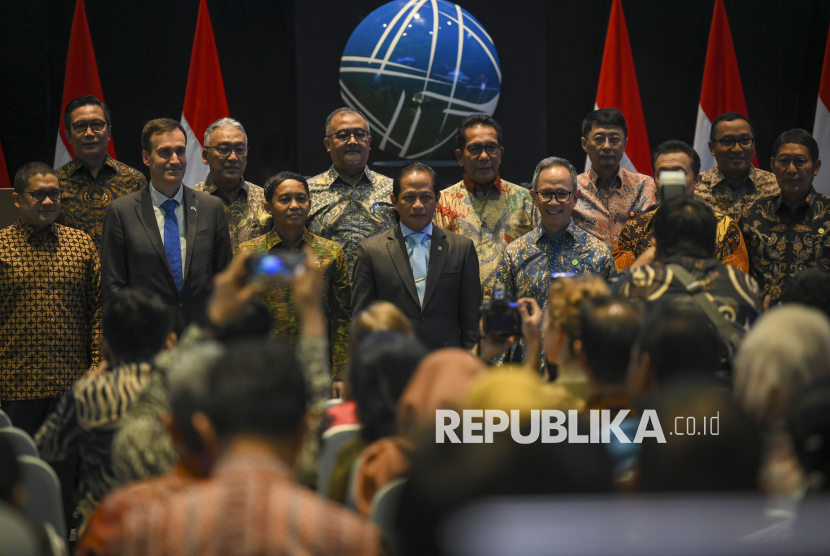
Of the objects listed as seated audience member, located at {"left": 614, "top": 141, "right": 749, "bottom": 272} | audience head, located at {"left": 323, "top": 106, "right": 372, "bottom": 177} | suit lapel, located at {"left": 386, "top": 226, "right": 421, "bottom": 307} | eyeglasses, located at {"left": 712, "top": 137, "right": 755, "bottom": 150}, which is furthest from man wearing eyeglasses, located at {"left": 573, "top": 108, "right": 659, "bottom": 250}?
audience head, located at {"left": 323, "top": 106, "right": 372, "bottom": 177}

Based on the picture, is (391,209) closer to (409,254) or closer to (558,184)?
(409,254)

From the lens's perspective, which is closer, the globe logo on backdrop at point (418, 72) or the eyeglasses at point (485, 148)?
the eyeglasses at point (485, 148)

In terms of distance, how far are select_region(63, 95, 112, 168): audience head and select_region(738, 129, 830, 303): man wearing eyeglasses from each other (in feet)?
10.2

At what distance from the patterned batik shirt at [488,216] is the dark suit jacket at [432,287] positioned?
1.20 ft

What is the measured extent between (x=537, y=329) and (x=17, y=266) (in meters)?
2.38

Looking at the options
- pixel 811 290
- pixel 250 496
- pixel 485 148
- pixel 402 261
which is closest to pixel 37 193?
pixel 402 261

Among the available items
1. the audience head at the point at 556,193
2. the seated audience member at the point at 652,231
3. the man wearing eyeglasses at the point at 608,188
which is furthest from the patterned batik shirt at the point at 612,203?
the audience head at the point at 556,193

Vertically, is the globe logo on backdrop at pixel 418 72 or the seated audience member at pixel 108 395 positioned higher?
the globe logo on backdrop at pixel 418 72

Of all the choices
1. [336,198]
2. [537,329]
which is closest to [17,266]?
[336,198]

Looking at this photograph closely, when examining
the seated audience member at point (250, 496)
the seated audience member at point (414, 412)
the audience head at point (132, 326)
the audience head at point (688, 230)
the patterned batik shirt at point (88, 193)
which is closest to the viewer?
the seated audience member at point (250, 496)

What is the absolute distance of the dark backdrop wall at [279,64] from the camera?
5762 millimetres

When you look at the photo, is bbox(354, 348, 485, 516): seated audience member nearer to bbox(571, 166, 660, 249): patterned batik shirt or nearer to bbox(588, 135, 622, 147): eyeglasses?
bbox(571, 166, 660, 249): patterned batik shirt

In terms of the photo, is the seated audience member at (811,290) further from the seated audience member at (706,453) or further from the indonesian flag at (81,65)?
the indonesian flag at (81,65)

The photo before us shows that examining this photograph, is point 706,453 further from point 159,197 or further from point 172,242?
point 159,197
